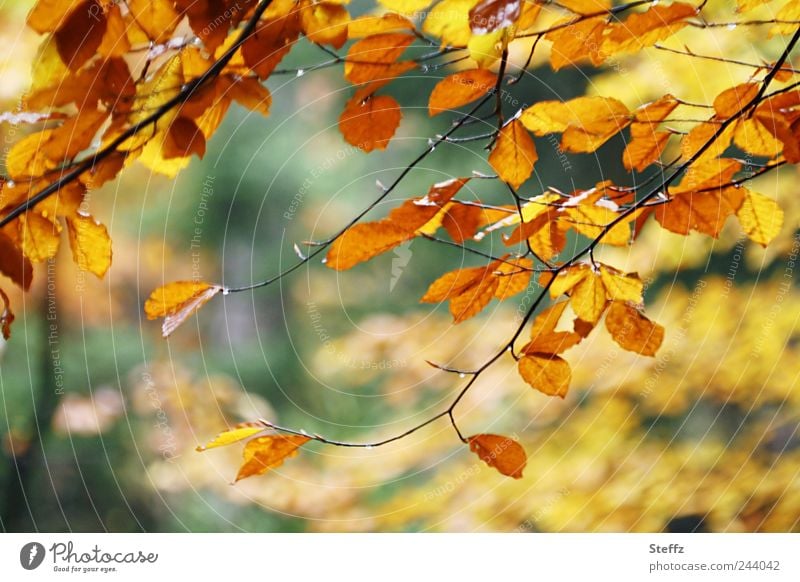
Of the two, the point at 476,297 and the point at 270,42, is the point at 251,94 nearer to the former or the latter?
the point at 270,42

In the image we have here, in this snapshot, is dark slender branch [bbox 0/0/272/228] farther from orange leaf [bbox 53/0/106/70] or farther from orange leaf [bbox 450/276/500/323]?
orange leaf [bbox 450/276/500/323]

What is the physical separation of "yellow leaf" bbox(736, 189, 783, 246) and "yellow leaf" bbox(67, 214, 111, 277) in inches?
20.0

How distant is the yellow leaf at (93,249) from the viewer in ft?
1.77

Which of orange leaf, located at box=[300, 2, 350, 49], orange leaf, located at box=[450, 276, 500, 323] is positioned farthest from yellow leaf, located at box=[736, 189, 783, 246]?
orange leaf, located at box=[300, 2, 350, 49]

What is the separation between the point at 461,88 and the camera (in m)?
0.51

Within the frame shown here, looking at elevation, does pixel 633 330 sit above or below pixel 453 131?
below

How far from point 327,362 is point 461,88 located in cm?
24

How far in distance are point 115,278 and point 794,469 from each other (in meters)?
0.60

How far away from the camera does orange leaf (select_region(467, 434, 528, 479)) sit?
0.58 m

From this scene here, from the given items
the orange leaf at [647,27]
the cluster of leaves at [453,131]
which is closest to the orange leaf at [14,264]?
the cluster of leaves at [453,131]

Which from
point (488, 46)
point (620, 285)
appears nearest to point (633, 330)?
point (620, 285)
